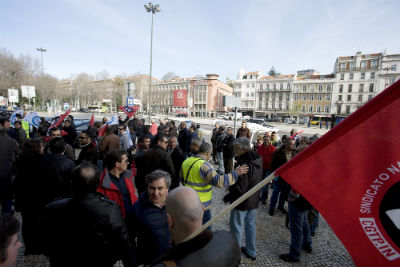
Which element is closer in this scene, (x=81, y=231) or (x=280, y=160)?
(x=81, y=231)

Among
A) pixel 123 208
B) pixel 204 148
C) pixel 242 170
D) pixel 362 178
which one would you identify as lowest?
pixel 123 208

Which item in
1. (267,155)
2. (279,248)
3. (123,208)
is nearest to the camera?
(123,208)

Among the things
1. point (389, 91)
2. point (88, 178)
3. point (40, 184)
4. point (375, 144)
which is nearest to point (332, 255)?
point (375, 144)

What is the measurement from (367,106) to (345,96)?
5860cm

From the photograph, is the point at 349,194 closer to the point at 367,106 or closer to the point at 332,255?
the point at 367,106

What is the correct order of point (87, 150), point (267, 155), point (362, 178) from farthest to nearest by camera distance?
point (267, 155), point (87, 150), point (362, 178)

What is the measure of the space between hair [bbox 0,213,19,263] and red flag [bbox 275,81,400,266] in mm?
1733

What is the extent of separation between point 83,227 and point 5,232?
0.47 m

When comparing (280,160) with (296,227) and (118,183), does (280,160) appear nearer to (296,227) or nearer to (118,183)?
(296,227)

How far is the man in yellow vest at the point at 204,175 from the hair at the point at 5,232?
181 cm

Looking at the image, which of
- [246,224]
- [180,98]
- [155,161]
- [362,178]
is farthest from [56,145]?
[180,98]

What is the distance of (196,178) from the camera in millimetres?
2717

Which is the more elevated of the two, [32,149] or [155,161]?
[32,149]

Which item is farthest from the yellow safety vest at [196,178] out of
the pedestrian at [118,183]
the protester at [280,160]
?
the protester at [280,160]
